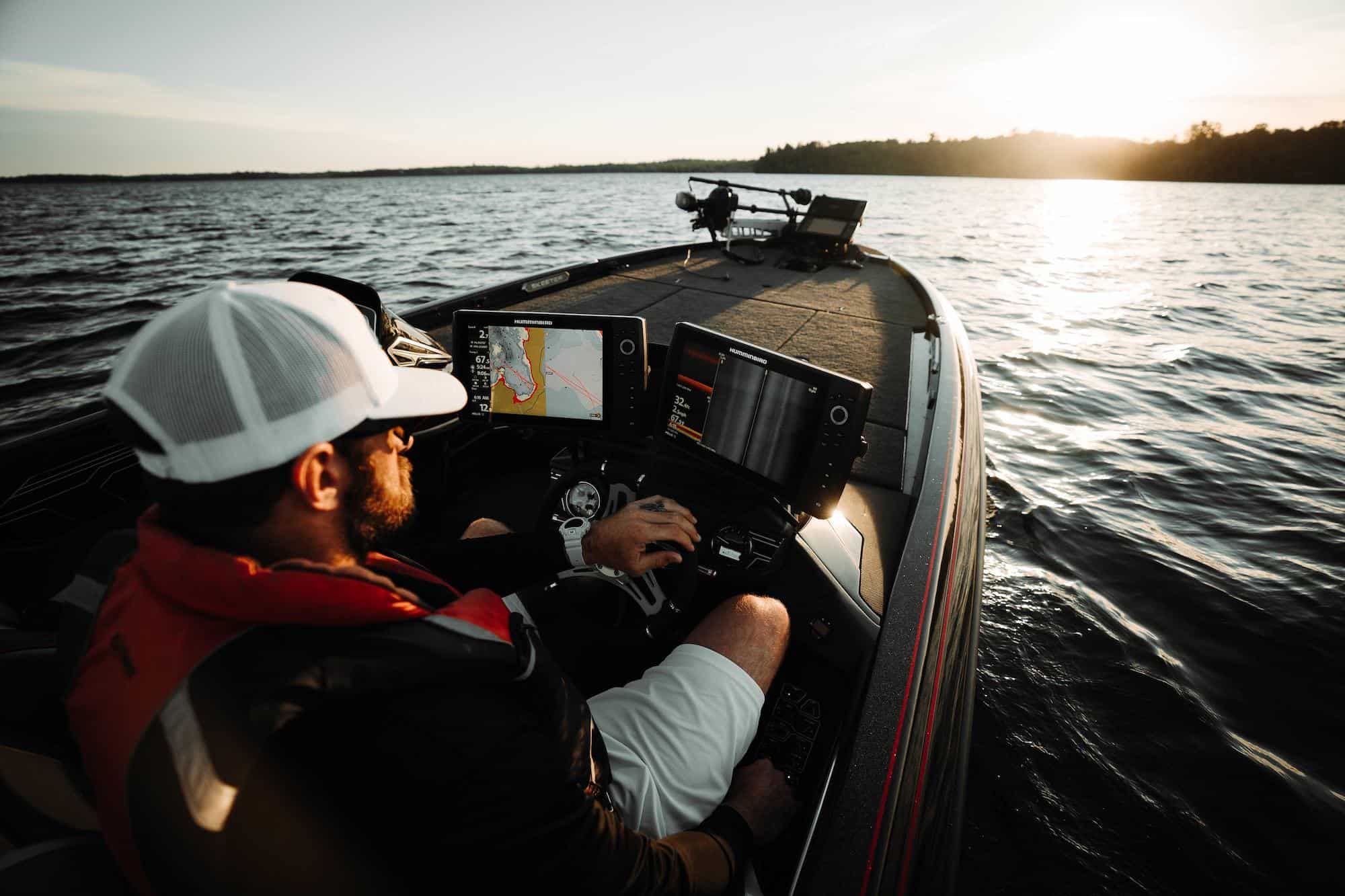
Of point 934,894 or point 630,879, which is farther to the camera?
point 934,894

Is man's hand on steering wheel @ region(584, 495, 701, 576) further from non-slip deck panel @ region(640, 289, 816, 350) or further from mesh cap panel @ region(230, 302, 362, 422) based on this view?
non-slip deck panel @ region(640, 289, 816, 350)

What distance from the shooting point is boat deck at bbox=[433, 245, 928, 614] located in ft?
9.45

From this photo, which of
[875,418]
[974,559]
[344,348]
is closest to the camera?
[344,348]

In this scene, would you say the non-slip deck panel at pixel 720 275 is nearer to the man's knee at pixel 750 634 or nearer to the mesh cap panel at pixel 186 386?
the man's knee at pixel 750 634

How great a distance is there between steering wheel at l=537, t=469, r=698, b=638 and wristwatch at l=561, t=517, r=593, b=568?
0.06 metres

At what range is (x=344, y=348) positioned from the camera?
102 centimetres

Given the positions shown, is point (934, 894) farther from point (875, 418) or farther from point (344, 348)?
point (875, 418)

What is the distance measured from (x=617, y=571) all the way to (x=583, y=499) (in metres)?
0.51

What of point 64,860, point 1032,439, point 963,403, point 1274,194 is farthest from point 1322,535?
point 1274,194

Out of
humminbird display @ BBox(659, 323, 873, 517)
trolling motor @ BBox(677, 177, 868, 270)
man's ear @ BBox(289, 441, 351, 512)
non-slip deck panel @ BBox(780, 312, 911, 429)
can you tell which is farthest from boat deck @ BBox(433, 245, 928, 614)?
man's ear @ BBox(289, 441, 351, 512)

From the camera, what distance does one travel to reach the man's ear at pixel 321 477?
0.94 meters

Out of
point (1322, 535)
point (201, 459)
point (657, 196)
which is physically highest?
point (657, 196)

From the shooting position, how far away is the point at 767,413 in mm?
2129

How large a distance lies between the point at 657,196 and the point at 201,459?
4755 centimetres
